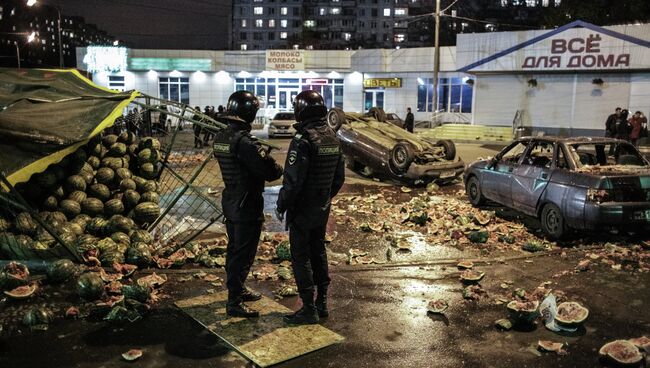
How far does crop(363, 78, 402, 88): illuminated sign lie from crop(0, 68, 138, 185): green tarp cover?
32173mm

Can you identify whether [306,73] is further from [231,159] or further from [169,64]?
[231,159]

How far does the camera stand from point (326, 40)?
342ft

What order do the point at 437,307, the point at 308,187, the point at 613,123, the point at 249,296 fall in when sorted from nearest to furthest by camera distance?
the point at 308,187 → the point at 437,307 → the point at 249,296 → the point at 613,123

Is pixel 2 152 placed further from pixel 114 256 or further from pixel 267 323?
pixel 267 323

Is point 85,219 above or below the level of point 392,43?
below

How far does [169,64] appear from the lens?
4119cm

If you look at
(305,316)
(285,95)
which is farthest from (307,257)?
(285,95)

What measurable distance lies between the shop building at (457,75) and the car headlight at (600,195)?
915 inches

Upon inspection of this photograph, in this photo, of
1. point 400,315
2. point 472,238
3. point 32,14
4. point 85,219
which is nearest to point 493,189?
point 472,238

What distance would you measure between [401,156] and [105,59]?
3395 cm

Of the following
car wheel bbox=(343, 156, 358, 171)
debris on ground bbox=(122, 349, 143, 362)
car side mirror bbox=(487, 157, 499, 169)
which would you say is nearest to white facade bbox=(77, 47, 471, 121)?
car wheel bbox=(343, 156, 358, 171)

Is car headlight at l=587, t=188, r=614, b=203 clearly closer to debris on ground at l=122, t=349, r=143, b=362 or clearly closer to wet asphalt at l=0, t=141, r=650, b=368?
wet asphalt at l=0, t=141, r=650, b=368

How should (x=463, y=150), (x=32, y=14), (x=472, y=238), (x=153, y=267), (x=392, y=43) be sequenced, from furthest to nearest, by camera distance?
(x=32, y=14) < (x=392, y=43) < (x=463, y=150) < (x=472, y=238) < (x=153, y=267)

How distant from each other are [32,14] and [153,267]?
122846 millimetres
